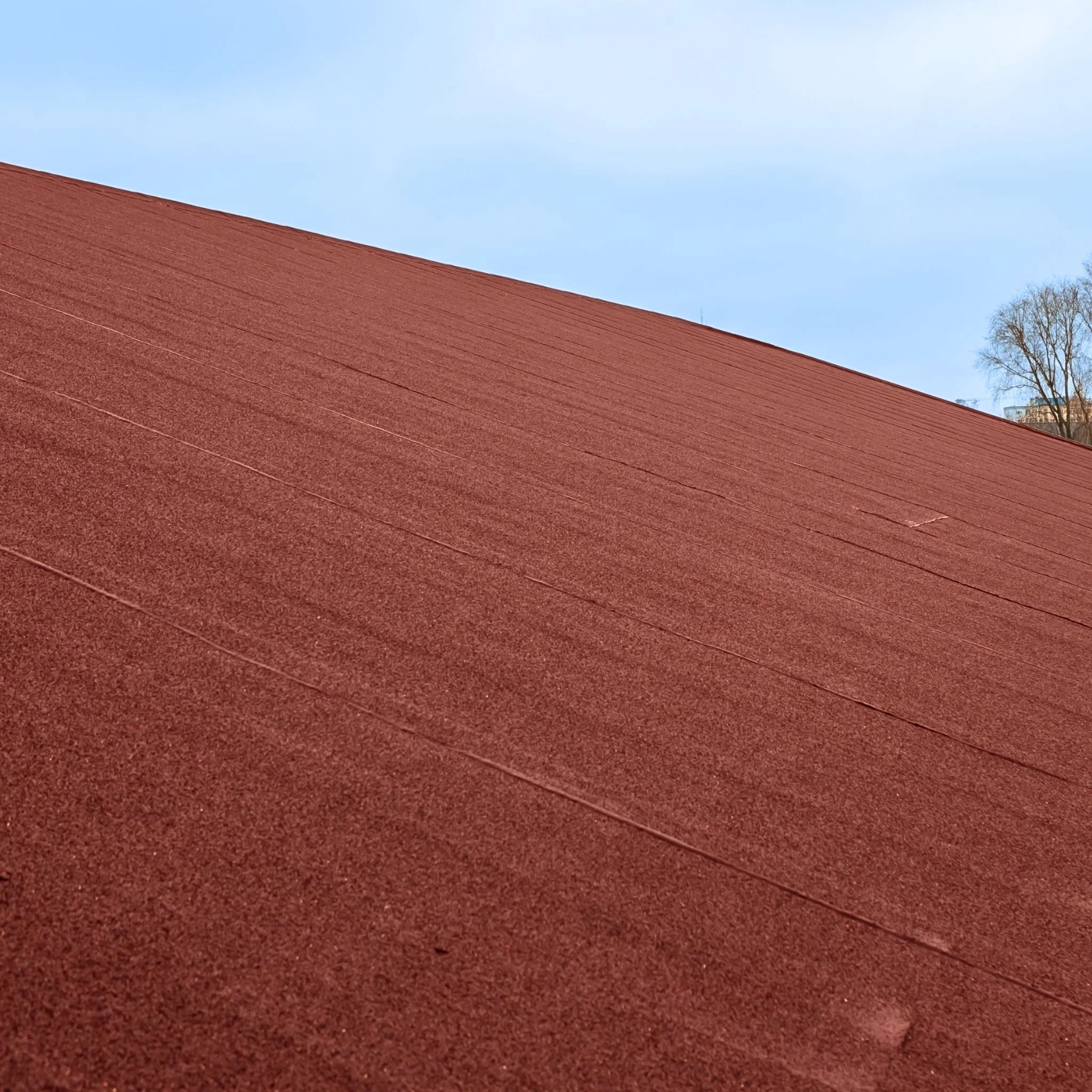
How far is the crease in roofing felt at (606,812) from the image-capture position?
163 cm

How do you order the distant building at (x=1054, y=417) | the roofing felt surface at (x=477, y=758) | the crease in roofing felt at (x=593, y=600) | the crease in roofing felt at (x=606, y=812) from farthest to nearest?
the distant building at (x=1054, y=417), the crease in roofing felt at (x=593, y=600), the crease in roofing felt at (x=606, y=812), the roofing felt surface at (x=477, y=758)

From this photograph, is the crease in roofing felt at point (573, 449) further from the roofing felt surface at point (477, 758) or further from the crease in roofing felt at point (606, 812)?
the crease in roofing felt at point (606, 812)

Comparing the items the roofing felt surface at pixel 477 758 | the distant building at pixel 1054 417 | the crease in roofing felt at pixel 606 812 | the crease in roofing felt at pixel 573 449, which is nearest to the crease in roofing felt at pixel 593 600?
the roofing felt surface at pixel 477 758

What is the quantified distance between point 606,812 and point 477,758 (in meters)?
0.23

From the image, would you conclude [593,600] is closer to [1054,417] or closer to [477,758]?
[477,758]

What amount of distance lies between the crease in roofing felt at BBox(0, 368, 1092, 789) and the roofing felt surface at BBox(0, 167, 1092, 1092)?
0.05 feet

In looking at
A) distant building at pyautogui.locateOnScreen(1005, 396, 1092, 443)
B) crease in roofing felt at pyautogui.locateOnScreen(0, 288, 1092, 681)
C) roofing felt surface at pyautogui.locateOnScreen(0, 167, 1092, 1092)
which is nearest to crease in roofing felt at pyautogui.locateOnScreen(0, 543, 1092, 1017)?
roofing felt surface at pyautogui.locateOnScreen(0, 167, 1092, 1092)

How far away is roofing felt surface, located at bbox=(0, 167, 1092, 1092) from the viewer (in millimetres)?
1305

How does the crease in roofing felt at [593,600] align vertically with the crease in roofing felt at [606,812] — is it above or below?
above

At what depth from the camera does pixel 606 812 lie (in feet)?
5.69

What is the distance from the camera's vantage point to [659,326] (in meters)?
8.69

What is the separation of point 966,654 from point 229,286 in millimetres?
3438

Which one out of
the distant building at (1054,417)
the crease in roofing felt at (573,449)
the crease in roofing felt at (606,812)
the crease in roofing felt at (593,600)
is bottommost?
the crease in roofing felt at (606,812)

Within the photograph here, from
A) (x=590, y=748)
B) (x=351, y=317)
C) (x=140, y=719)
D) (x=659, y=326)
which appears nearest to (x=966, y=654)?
(x=590, y=748)
